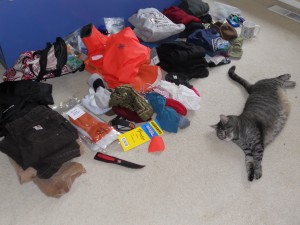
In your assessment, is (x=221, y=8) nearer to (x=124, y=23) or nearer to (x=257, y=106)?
(x=124, y=23)

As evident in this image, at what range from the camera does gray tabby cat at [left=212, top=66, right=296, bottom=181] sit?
178cm

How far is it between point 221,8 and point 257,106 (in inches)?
55.9

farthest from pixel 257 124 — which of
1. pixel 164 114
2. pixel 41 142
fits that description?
pixel 41 142

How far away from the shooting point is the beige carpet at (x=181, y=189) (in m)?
1.49

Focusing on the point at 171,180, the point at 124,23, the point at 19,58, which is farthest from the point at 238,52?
the point at 19,58

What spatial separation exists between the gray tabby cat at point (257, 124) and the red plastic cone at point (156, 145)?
0.34 m

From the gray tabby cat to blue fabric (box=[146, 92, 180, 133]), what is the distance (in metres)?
0.25

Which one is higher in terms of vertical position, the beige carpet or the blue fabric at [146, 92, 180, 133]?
the blue fabric at [146, 92, 180, 133]

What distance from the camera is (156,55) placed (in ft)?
7.55

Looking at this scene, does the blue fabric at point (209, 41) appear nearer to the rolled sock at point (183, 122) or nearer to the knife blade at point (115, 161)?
the rolled sock at point (183, 122)

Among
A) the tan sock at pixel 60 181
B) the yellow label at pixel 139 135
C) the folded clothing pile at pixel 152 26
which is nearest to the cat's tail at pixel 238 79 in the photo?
the folded clothing pile at pixel 152 26

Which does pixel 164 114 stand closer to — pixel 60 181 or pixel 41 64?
pixel 60 181

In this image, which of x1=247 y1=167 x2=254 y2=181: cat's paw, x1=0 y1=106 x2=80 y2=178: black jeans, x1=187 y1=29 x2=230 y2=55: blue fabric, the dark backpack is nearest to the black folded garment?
x1=187 y1=29 x2=230 y2=55: blue fabric

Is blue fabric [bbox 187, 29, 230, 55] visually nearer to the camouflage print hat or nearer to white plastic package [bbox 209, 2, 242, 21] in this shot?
white plastic package [bbox 209, 2, 242, 21]
